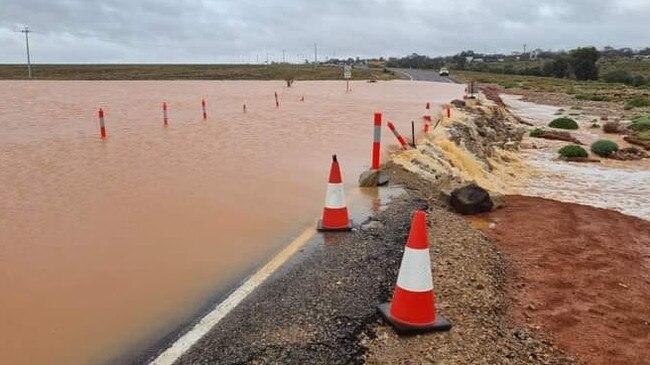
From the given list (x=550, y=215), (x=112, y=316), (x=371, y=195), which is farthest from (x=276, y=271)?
(x=550, y=215)

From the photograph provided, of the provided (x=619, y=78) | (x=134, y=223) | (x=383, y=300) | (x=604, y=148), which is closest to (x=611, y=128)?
(x=604, y=148)

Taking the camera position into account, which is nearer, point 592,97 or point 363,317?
point 363,317

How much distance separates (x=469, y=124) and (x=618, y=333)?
16.3 m

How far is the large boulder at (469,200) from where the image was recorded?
8.15 metres

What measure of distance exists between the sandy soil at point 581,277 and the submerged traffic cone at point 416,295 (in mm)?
962

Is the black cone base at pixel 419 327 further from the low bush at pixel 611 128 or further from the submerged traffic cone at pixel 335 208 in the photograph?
the low bush at pixel 611 128

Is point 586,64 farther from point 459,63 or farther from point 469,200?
point 469,200

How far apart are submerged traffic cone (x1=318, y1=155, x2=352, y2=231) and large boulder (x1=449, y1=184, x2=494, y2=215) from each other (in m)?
2.16

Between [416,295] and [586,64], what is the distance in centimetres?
9180

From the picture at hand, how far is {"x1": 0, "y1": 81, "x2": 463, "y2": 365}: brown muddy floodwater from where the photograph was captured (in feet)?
15.5

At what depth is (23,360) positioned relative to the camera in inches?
164

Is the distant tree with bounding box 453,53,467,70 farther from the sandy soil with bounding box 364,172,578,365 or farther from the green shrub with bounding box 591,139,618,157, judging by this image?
the sandy soil with bounding box 364,172,578,365

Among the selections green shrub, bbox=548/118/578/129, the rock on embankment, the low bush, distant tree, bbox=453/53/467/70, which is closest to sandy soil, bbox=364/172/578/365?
the rock on embankment

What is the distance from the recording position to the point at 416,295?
410 cm
